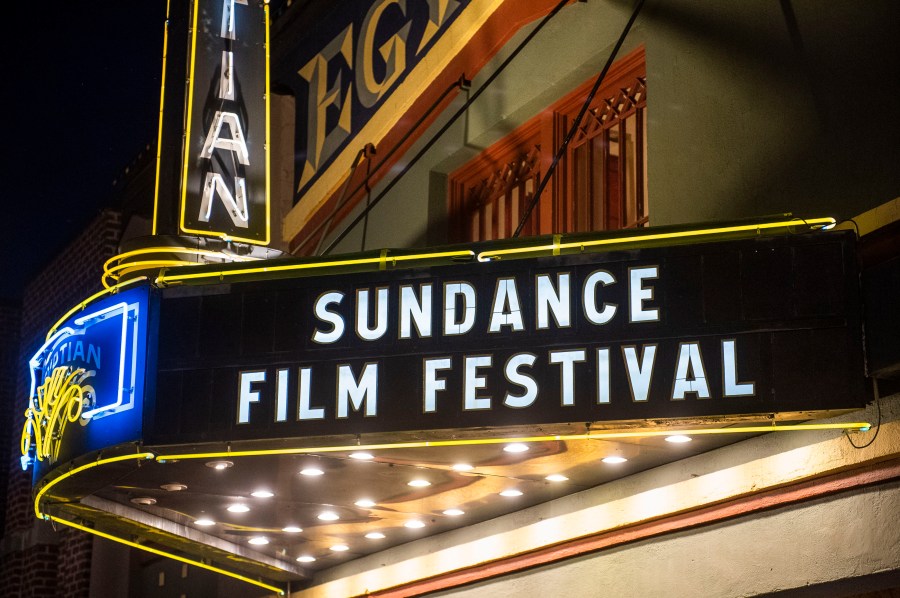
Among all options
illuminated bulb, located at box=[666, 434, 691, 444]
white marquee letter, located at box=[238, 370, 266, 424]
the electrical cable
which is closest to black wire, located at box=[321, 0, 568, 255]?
white marquee letter, located at box=[238, 370, 266, 424]

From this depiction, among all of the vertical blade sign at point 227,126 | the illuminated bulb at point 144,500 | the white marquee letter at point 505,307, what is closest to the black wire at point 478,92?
the vertical blade sign at point 227,126

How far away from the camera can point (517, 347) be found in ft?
22.1

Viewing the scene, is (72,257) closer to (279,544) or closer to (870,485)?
(279,544)

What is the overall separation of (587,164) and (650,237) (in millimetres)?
3202

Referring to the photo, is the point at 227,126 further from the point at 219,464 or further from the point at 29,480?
the point at 29,480

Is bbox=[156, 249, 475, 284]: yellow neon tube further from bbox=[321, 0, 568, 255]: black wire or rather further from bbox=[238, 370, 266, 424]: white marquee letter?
bbox=[321, 0, 568, 255]: black wire

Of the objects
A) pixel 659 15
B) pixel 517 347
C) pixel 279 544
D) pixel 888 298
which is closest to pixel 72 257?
pixel 279 544

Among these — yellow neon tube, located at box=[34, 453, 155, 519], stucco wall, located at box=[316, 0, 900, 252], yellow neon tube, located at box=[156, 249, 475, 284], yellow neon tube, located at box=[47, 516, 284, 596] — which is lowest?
yellow neon tube, located at box=[47, 516, 284, 596]

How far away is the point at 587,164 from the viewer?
971 centimetres

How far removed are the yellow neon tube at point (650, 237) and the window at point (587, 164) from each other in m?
2.38

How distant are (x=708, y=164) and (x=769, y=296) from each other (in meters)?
2.11

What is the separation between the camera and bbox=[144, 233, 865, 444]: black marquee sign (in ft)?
20.3

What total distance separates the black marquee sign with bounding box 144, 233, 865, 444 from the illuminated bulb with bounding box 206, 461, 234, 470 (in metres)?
0.49

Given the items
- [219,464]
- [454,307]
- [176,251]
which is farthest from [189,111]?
[454,307]
